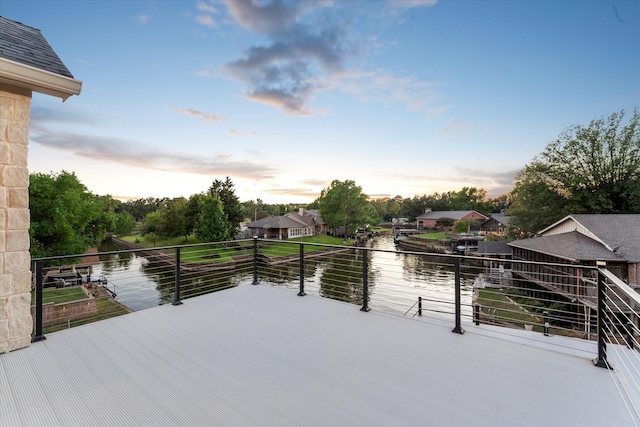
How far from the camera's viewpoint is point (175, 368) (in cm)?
211

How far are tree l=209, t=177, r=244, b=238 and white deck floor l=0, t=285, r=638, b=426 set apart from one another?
25.5 m

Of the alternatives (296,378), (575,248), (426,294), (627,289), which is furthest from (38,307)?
(575,248)

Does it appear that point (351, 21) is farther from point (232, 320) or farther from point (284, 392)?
point (284, 392)

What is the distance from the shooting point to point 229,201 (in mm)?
27828

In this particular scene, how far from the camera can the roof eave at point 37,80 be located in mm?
2131

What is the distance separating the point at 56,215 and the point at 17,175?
49.6ft

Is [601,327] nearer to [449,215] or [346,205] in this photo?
[346,205]

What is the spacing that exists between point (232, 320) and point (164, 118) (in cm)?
897

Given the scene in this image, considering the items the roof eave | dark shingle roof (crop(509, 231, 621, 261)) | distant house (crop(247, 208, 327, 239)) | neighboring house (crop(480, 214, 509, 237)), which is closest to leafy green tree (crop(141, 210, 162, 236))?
distant house (crop(247, 208, 327, 239))

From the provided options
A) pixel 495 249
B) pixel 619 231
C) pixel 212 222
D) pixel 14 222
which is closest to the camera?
pixel 14 222

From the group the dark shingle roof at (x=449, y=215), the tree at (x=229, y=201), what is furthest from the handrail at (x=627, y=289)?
the dark shingle roof at (x=449, y=215)

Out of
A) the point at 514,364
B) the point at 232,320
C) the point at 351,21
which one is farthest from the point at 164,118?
the point at 514,364

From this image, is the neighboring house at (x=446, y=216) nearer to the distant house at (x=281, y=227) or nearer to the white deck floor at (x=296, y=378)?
the distant house at (x=281, y=227)

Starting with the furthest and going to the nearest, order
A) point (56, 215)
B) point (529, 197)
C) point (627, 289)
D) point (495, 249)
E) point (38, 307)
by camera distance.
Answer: point (495, 249) < point (529, 197) < point (56, 215) < point (38, 307) < point (627, 289)
